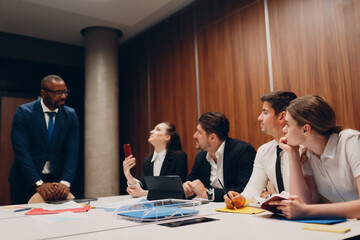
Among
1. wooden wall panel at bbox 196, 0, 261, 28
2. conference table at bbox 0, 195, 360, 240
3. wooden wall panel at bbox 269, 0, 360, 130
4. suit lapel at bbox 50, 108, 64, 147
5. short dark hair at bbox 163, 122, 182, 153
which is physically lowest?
conference table at bbox 0, 195, 360, 240

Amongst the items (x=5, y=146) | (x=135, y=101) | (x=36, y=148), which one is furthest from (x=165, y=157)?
(x=5, y=146)

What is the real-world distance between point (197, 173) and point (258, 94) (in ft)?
3.88

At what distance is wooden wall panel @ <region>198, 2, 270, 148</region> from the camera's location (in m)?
3.36

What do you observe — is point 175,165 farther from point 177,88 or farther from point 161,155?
point 177,88

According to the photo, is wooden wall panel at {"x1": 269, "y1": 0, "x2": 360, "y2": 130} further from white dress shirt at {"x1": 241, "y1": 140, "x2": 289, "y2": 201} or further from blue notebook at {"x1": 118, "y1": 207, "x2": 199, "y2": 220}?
blue notebook at {"x1": 118, "y1": 207, "x2": 199, "y2": 220}

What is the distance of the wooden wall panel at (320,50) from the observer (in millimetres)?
2590

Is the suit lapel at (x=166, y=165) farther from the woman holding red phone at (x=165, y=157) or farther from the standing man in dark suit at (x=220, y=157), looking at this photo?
the standing man in dark suit at (x=220, y=157)

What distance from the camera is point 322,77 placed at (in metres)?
2.79

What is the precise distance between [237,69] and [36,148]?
7.48 ft

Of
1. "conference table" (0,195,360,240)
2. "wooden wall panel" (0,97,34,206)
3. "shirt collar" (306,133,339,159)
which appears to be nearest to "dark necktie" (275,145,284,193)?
"shirt collar" (306,133,339,159)

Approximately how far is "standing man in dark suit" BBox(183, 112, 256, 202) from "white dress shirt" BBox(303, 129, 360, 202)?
29.5 inches

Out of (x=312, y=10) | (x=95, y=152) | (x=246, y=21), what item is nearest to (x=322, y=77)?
(x=312, y=10)

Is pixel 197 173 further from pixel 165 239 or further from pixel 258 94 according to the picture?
pixel 165 239

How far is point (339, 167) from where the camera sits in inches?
60.5
